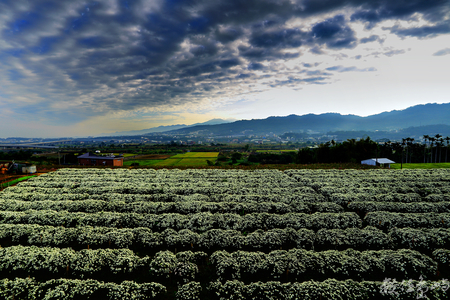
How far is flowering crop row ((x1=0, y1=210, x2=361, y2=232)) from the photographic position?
18.2 m

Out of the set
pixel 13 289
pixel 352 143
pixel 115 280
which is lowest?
pixel 115 280

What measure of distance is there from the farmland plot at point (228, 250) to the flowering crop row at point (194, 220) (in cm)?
10

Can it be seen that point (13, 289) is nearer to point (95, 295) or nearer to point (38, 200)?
point (95, 295)

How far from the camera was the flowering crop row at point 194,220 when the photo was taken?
18250mm

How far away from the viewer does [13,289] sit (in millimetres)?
10836

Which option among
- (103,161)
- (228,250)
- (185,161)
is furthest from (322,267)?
(185,161)

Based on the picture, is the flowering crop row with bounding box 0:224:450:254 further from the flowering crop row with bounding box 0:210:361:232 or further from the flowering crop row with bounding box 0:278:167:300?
the flowering crop row with bounding box 0:278:167:300

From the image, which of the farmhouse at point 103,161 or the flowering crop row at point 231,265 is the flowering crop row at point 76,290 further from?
the farmhouse at point 103,161

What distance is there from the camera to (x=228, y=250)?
15.6 m

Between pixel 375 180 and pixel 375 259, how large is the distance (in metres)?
27.9

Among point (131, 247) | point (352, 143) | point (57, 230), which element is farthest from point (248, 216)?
point (352, 143)

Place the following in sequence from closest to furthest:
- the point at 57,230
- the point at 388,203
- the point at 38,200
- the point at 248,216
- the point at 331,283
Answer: the point at 331,283, the point at 57,230, the point at 248,216, the point at 388,203, the point at 38,200

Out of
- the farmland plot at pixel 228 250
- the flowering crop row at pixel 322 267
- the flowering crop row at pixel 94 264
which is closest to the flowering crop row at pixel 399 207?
the farmland plot at pixel 228 250

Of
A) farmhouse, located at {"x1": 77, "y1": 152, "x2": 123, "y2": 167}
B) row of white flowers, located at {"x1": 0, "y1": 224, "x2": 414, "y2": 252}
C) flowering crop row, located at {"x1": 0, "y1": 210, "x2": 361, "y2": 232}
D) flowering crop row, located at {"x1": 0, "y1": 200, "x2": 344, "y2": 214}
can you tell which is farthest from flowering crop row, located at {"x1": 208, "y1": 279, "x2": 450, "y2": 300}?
farmhouse, located at {"x1": 77, "y1": 152, "x2": 123, "y2": 167}
